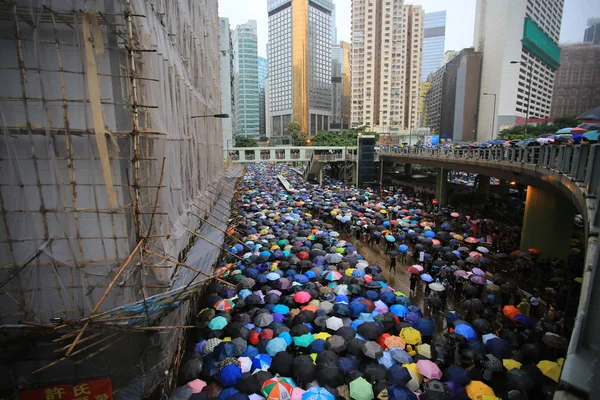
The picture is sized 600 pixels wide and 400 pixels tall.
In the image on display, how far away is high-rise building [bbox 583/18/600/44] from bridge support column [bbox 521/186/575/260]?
76597 mm

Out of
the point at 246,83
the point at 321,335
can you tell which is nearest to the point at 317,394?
the point at 321,335

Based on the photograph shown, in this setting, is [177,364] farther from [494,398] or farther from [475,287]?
[475,287]

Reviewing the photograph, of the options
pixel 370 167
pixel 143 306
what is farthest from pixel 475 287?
pixel 370 167

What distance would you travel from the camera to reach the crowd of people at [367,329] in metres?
7.34

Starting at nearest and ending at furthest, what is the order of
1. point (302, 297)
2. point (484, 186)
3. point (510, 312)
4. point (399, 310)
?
point (510, 312), point (399, 310), point (302, 297), point (484, 186)

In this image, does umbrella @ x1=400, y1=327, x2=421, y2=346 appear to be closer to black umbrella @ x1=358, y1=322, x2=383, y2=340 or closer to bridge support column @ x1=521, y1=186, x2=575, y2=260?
black umbrella @ x1=358, y1=322, x2=383, y2=340

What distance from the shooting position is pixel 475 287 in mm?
12016

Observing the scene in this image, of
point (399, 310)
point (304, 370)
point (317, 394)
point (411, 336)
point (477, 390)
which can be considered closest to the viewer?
point (317, 394)

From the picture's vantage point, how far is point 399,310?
34.1ft

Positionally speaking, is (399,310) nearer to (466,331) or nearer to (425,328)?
(425,328)

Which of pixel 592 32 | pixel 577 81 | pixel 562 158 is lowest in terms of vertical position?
pixel 562 158

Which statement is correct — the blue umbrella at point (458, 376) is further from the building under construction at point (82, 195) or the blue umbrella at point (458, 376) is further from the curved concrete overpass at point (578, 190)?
the building under construction at point (82, 195)

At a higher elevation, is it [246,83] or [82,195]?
[246,83]

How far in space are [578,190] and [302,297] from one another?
766 cm
